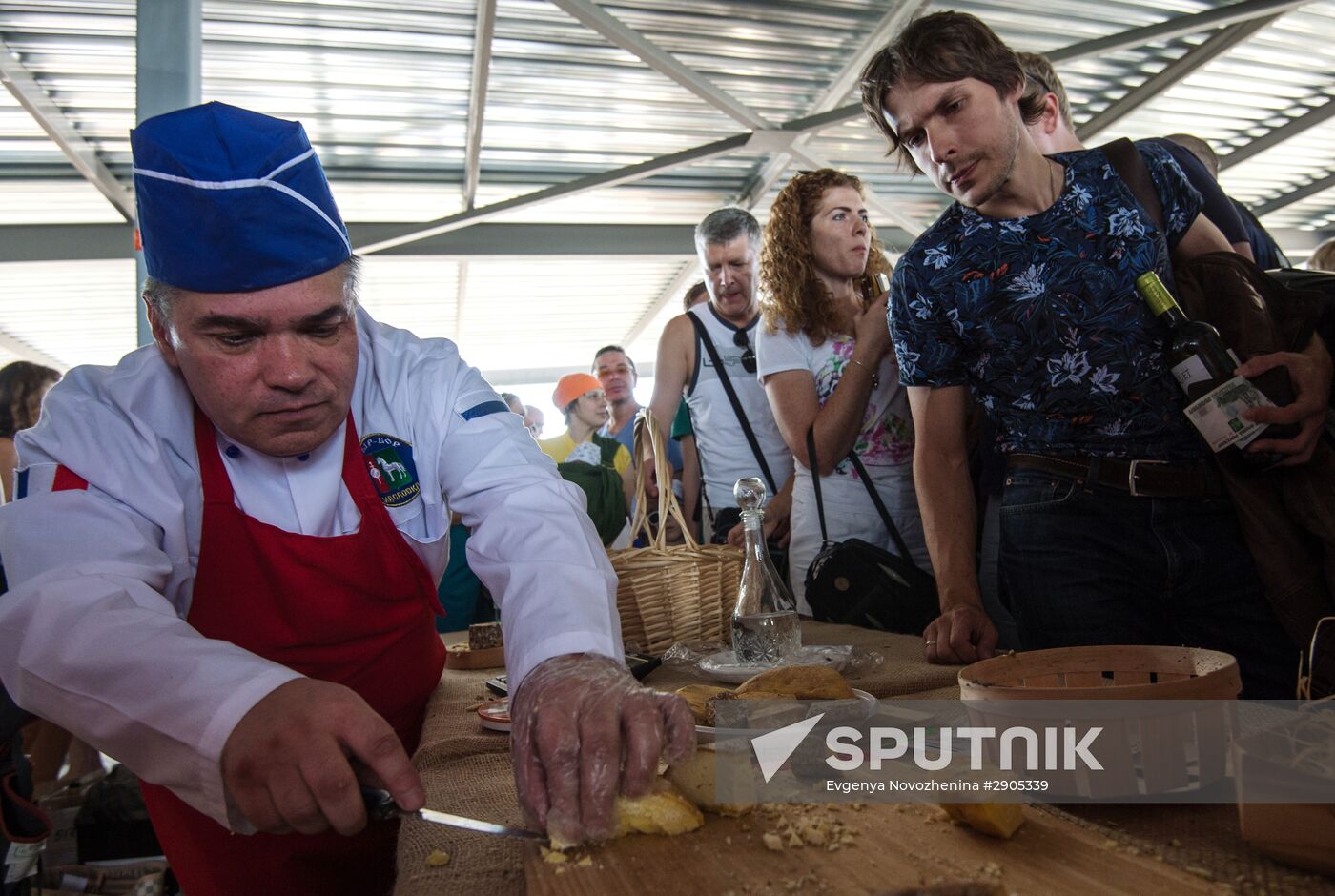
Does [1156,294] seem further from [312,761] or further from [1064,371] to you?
[312,761]

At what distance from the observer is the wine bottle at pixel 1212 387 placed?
147cm

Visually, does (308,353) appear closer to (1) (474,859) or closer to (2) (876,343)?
(1) (474,859)

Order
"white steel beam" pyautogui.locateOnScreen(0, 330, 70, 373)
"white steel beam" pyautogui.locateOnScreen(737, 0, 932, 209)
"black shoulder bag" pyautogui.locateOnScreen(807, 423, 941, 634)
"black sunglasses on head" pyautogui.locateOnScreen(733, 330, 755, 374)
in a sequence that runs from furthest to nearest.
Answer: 1. "white steel beam" pyautogui.locateOnScreen(0, 330, 70, 373)
2. "white steel beam" pyautogui.locateOnScreen(737, 0, 932, 209)
3. "black sunglasses on head" pyautogui.locateOnScreen(733, 330, 755, 374)
4. "black shoulder bag" pyautogui.locateOnScreen(807, 423, 941, 634)

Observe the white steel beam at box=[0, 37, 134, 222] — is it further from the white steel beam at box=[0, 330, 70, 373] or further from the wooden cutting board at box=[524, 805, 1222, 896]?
the wooden cutting board at box=[524, 805, 1222, 896]

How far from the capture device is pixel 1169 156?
1.73 m

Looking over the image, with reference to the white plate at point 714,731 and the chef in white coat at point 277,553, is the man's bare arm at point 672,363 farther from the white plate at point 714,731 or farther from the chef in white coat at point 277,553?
the white plate at point 714,731

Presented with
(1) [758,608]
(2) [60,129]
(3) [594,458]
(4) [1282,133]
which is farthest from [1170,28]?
(2) [60,129]

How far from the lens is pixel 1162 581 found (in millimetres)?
1573

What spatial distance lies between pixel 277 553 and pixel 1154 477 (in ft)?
4.60

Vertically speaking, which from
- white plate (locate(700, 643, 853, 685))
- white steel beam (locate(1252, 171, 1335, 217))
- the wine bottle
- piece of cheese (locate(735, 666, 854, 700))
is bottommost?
white plate (locate(700, 643, 853, 685))

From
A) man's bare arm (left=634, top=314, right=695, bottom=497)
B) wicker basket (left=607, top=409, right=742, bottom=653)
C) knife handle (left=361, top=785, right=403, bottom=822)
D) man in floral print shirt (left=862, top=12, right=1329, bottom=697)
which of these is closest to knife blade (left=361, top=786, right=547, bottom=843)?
knife handle (left=361, top=785, right=403, bottom=822)

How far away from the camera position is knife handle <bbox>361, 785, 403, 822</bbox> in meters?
0.91

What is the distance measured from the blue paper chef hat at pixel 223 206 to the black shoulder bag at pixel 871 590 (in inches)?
49.3

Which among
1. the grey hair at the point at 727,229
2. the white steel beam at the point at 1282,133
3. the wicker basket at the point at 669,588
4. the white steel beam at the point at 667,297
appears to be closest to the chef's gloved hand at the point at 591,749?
the wicker basket at the point at 669,588
